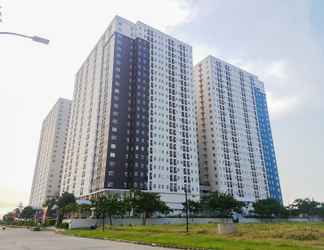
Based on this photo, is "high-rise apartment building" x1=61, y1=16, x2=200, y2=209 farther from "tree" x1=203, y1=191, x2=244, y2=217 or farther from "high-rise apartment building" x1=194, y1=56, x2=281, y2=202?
"high-rise apartment building" x1=194, y1=56, x2=281, y2=202

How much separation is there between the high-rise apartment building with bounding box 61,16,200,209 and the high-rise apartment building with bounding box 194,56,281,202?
55.7ft

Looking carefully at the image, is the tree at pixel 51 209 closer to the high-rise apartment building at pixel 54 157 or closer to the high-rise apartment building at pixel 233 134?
the high-rise apartment building at pixel 54 157

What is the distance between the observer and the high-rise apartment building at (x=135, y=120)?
347 feet

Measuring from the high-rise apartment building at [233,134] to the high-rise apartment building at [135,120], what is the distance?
17.0 meters

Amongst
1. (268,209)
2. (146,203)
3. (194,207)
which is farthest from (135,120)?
(268,209)

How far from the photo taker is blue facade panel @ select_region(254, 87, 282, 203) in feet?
537

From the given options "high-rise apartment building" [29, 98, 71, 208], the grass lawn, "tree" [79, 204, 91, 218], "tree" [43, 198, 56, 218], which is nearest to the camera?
the grass lawn

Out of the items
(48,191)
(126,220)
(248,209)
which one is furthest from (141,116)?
(48,191)

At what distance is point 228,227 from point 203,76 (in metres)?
127

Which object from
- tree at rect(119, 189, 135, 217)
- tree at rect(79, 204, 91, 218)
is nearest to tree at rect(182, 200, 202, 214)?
tree at rect(119, 189, 135, 217)

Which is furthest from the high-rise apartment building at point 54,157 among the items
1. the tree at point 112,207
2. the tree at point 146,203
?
the tree at point 112,207

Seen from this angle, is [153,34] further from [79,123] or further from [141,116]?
[79,123]

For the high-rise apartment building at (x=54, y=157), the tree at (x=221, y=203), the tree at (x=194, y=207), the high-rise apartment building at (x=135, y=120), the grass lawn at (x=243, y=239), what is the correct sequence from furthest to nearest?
the high-rise apartment building at (x=54, y=157), the high-rise apartment building at (x=135, y=120), the tree at (x=194, y=207), the tree at (x=221, y=203), the grass lawn at (x=243, y=239)

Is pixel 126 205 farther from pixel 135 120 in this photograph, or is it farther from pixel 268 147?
pixel 268 147
